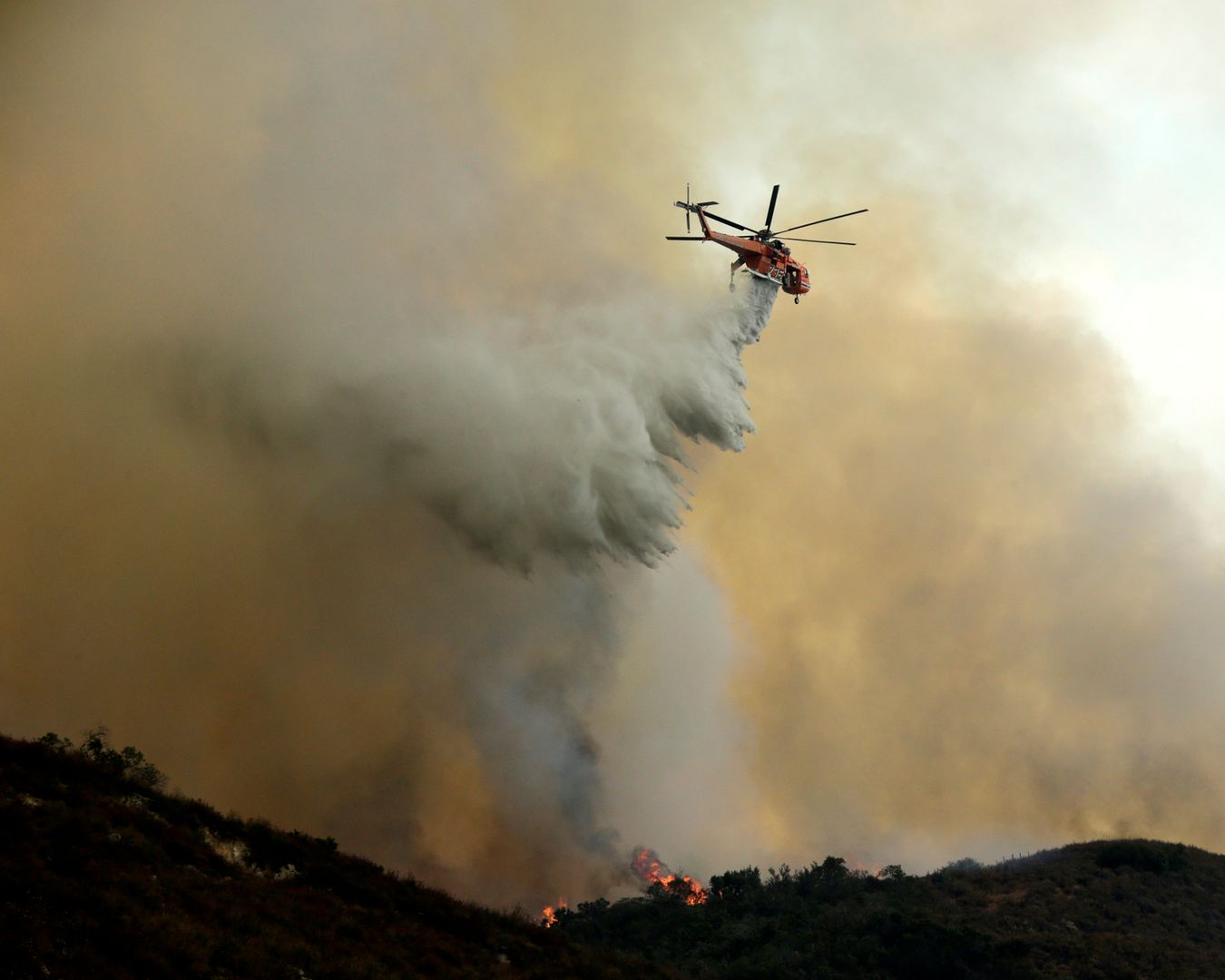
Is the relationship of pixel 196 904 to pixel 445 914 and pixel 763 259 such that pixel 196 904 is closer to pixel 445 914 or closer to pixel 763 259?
pixel 445 914

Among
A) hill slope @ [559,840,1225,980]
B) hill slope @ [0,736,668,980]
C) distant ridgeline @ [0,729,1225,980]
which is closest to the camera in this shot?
hill slope @ [0,736,668,980]

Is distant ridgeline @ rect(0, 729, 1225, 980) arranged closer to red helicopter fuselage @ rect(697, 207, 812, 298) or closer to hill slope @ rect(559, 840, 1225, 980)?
hill slope @ rect(559, 840, 1225, 980)

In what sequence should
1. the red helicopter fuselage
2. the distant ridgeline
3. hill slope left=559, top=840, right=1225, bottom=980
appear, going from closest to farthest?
the distant ridgeline, hill slope left=559, top=840, right=1225, bottom=980, the red helicopter fuselage

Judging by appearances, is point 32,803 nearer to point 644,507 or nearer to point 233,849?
point 233,849

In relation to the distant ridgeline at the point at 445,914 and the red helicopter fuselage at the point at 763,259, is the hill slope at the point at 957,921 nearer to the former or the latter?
the distant ridgeline at the point at 445,914

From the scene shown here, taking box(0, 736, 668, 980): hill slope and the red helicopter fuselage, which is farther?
the red helicopter fuselage

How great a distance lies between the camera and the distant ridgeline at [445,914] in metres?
23.5

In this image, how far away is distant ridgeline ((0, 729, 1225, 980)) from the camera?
2348 centimetres

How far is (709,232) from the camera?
68.6 m

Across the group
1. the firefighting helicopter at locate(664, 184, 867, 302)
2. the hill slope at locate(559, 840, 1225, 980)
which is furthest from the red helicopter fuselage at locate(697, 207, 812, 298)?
the hill slope at locate(559, 840, 1225, 980)

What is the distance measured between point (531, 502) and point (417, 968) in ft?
123

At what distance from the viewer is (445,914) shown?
37.2 meters

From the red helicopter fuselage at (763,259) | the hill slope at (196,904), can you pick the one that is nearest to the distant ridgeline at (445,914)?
the hill slope at (196,904)

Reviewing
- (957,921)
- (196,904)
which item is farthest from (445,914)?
(957,921)
